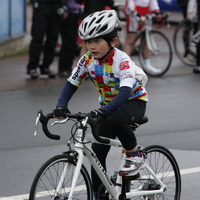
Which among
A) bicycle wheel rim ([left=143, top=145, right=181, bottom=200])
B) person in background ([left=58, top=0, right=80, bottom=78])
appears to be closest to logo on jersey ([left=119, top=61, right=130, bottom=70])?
bicycle wheel rim ([left=143, top=145, right=181, bottom=200])

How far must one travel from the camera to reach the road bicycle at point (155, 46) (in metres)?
13.3

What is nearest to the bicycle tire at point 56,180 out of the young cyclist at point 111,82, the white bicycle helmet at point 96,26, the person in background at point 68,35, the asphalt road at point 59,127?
the young cyclist at point 111,82

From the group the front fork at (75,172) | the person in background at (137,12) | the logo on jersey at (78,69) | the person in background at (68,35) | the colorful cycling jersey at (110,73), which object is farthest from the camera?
the person in background at (137,12)

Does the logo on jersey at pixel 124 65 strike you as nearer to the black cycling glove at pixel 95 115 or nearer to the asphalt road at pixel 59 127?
the black cycling glove at pixel 95 115

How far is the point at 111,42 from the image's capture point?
5.39m

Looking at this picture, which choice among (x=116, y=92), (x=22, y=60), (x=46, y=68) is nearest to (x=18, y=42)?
(x=22, y=60)

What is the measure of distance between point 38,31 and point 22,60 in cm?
258

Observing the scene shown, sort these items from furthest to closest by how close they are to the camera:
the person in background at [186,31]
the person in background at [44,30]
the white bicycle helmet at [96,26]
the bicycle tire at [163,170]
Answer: the person in background at [186,31], the person in background at [44,30], the bicycle tire at [163,170], the white bicycle helmet at [96,26]

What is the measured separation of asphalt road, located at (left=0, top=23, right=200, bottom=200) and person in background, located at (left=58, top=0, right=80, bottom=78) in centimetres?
33

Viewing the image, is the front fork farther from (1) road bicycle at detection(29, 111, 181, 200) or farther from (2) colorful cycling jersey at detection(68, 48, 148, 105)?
(2) colorful cycling jersey at detection(68, 48, 148, 105)

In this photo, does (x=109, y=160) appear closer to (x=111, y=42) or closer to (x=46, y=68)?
(x=111, y=42)

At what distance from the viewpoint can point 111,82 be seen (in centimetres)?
544

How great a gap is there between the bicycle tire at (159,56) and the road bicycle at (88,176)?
7.23 metres

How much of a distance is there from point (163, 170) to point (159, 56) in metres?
7.61
